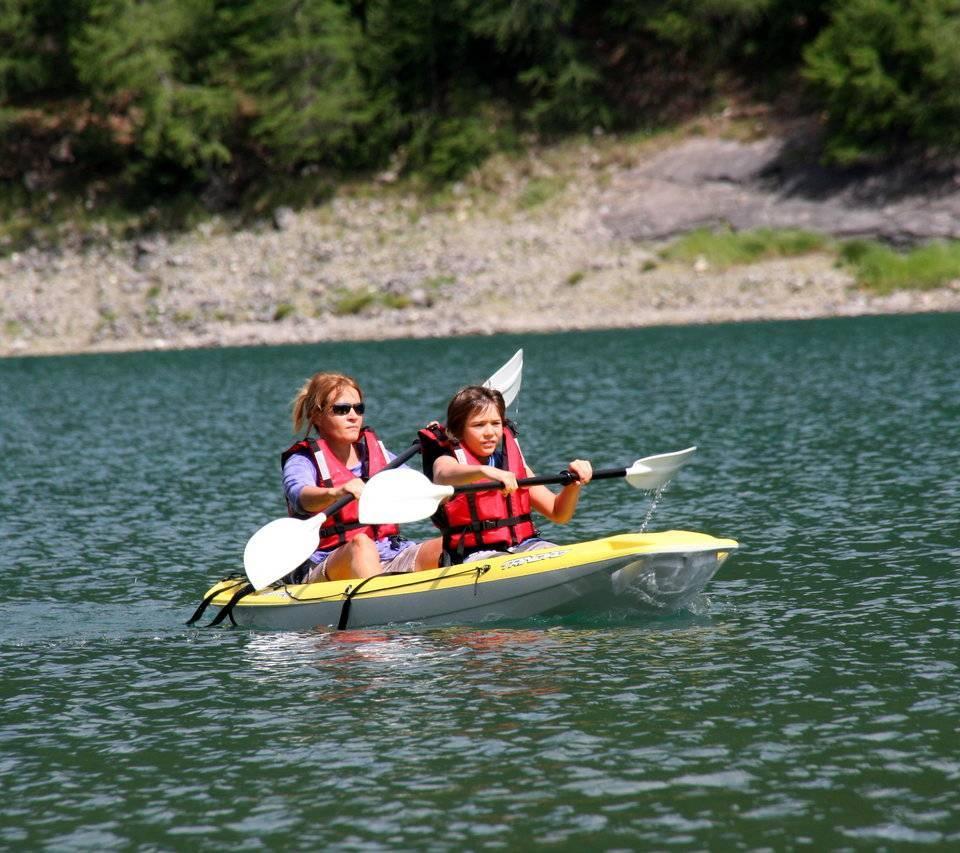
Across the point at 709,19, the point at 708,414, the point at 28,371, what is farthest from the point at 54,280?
the point at 708,414

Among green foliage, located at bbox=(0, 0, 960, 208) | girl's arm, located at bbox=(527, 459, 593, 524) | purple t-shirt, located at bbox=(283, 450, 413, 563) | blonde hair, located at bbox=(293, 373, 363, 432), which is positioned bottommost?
girl's arm, located at bbox=(527, 459, 593, 524)

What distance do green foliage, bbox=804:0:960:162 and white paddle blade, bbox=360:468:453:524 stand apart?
3317 cm

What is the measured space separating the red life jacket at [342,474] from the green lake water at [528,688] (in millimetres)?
842


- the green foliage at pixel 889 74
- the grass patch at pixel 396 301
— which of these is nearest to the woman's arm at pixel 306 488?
the grass patch at pixel 396 301

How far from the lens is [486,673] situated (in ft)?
30.5

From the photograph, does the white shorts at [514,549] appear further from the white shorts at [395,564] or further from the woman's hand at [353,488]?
the woman's hand at [353,488]

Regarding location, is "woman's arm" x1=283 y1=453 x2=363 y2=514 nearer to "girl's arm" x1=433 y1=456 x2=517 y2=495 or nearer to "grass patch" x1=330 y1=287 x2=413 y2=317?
"girl's arm" x1=433 y1=456 x2=517 y2=495

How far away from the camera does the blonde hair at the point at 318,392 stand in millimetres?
10445

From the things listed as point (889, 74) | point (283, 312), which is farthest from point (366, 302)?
point (889, 74)

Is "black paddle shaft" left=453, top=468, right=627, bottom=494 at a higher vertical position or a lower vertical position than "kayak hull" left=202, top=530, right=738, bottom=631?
higher

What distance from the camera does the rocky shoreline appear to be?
40562 millimetres

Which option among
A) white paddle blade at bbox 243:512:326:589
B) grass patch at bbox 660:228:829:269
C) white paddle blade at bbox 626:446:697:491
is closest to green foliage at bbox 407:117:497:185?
grass patch at bbox 660:228:829:269

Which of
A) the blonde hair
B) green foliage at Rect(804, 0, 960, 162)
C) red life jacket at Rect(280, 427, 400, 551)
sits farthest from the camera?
green foliage at Rect(804, 0, 960, 162)

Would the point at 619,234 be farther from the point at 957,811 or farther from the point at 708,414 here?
the point at 957,811
